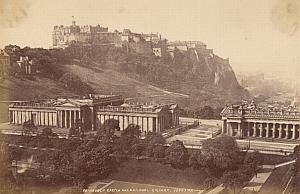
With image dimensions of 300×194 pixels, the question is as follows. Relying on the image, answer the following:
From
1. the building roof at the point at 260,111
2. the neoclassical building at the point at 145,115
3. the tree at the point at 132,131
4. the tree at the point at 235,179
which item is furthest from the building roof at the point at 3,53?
the tree at the point at 235,179

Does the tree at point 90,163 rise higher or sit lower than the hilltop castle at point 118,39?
lower

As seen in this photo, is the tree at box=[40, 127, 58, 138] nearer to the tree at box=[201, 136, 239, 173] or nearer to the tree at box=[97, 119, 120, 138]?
the tree at box=[97, 119, 120, 138]

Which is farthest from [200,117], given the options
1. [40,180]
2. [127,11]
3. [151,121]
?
[40,180]

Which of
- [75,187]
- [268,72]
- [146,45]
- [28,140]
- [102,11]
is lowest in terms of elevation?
[75,187]

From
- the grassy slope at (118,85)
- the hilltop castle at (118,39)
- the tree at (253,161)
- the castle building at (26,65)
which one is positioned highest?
the hilltop castle at (118,39)

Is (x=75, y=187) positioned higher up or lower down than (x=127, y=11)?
lower down

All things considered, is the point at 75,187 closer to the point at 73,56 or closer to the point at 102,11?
the point at 73,56

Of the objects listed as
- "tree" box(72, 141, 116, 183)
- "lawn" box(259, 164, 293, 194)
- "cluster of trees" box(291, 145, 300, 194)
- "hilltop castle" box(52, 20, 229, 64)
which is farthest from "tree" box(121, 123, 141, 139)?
"cluster of trees" box(291, 145, 300, 194)

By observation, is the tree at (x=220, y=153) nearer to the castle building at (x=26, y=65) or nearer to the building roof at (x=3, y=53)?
the castle building at (x=26, y=65)
